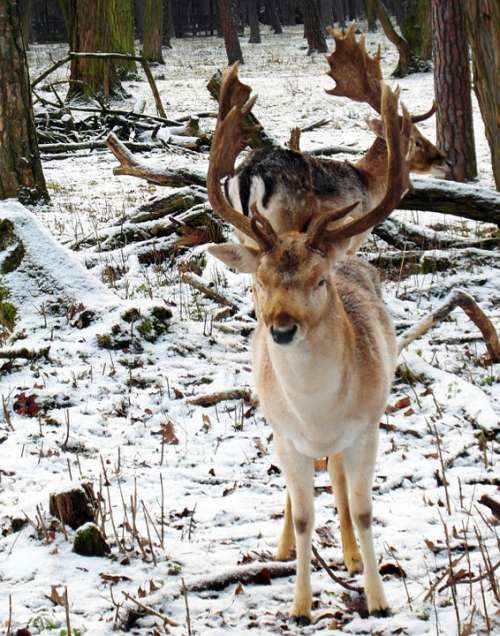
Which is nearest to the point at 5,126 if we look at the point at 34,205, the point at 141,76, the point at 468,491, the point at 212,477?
the point at 34,205

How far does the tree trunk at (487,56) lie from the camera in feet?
26.3

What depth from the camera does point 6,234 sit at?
766cm

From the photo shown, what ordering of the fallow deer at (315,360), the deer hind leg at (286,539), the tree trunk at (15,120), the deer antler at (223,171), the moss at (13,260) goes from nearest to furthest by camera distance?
the fallow deer at (315,360) < the deer antler at (223,171) < the deer hind leg at (286,539) < the moss at (13,260) < the tree trunk at (15,120)

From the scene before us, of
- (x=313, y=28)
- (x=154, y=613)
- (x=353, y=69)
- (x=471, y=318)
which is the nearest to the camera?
(x=154, y=613)

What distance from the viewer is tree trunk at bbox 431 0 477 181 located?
41.6 feet

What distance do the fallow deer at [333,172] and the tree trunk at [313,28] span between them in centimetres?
2943

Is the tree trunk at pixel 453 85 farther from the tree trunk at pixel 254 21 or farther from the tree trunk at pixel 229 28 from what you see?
the tree trunk at pixel 254 21

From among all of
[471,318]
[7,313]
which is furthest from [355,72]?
[7,313]

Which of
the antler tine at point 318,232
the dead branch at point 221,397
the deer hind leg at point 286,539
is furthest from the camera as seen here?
the dead branch at point 221,397

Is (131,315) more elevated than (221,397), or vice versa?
(131,315)

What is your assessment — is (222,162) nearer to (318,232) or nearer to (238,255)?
(238,255)

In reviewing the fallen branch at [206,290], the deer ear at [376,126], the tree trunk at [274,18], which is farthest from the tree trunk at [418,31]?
the tree trunk at [274,18]

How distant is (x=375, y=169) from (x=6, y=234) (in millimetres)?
3510

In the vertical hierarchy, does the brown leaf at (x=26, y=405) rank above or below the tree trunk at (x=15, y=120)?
below
